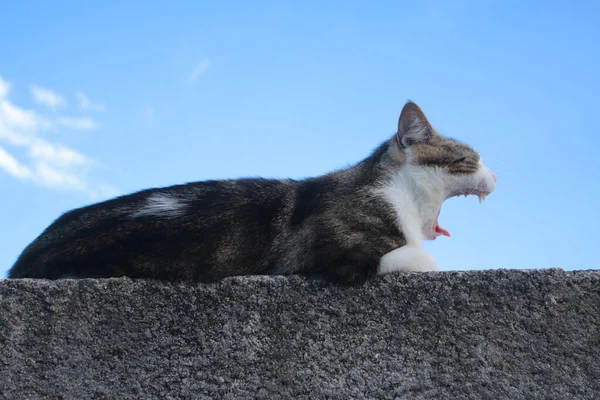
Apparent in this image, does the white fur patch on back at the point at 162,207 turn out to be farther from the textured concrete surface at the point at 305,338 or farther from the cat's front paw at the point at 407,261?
the cat's front paw at the point at 407,261

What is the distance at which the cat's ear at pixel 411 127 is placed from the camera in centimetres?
366

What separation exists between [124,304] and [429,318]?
129 cm

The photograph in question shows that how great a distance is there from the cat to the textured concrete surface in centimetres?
19

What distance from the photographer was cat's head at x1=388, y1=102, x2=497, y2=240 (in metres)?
3.51

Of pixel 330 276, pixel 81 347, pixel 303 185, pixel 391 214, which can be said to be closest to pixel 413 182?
pixel 391 214

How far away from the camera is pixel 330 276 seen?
102 inches

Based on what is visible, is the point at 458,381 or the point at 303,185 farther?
the point at 303,185

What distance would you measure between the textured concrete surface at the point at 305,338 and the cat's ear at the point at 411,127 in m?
1.34

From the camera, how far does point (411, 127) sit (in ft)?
12.0

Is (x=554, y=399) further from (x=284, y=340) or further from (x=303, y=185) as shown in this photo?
(x=303, y=185)

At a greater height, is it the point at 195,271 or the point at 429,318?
the point at 195,271

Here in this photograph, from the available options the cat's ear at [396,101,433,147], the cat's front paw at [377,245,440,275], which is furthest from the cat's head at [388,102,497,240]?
the cat's front paw at [377,245,440,275]

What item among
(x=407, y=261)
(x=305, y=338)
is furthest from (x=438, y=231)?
(x=305, y=338)

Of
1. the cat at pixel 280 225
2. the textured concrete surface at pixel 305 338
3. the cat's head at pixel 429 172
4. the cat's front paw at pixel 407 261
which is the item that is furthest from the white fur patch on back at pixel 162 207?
the cat's head at pixel 429 172
